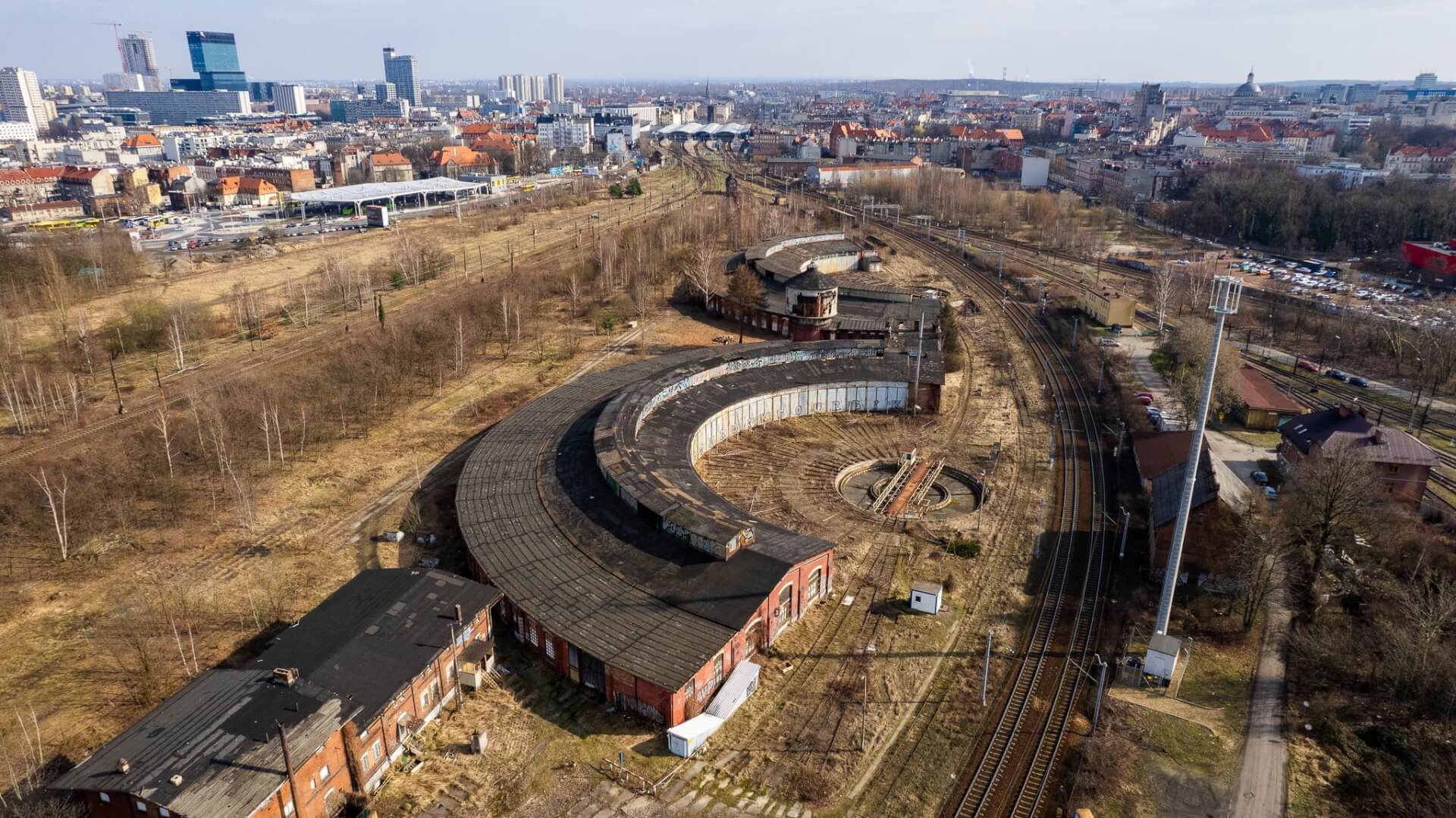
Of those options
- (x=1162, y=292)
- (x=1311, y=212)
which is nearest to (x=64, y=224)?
(x=1162, y=292)

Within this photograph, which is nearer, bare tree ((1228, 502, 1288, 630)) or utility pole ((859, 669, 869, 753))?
utility pole ((859, 669, 869, 753))

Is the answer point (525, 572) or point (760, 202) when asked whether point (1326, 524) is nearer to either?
point (525, 572)

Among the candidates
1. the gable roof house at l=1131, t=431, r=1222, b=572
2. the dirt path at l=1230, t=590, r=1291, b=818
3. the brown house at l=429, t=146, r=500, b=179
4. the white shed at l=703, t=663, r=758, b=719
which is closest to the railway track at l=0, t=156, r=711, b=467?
the white shed at l=703, t=663, r=758, b=719

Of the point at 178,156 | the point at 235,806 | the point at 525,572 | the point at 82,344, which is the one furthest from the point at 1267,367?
the point at 178,156

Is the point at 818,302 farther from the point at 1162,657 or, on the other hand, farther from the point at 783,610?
the point at 1162,657

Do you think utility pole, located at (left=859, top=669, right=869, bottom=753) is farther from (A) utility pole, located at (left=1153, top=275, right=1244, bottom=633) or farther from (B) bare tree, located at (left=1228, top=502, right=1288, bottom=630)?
(B) bare tree, located at (left=1228, top=502, right=1288, bottom=630)

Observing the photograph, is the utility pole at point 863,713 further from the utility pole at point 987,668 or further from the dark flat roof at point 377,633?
the dark flat roof at point 377,633
